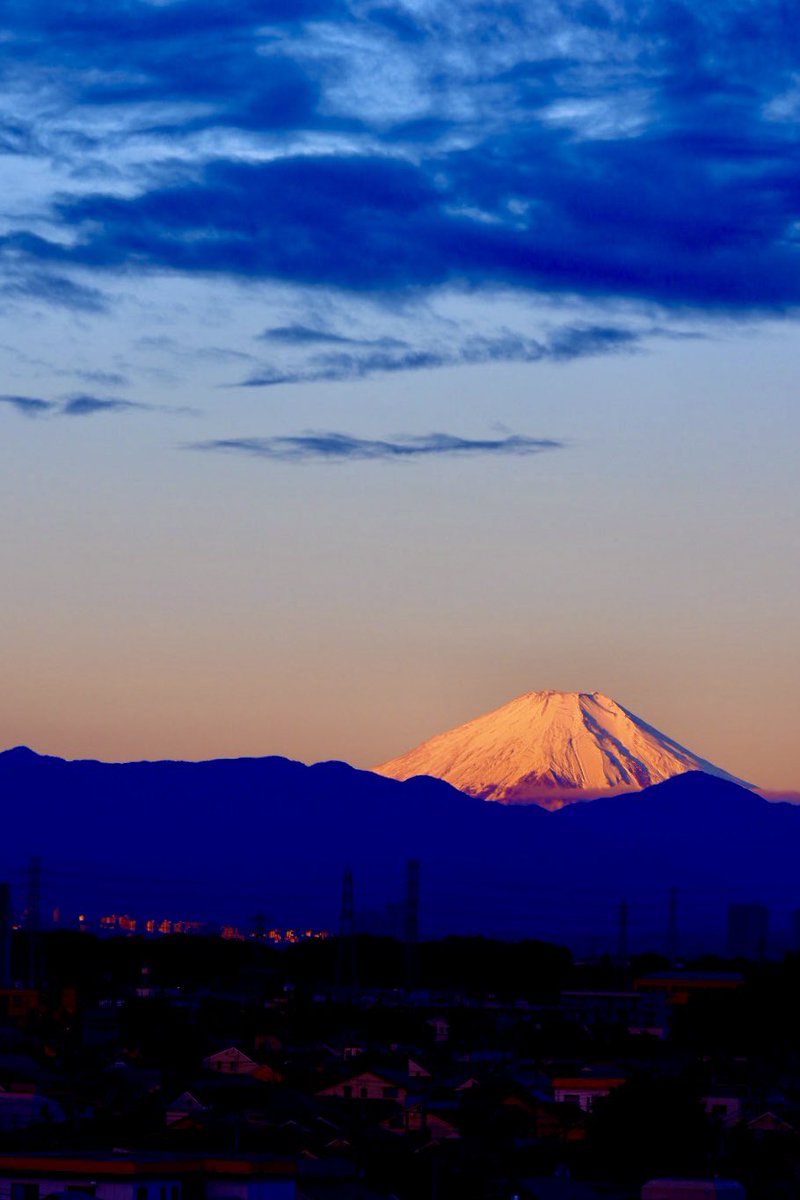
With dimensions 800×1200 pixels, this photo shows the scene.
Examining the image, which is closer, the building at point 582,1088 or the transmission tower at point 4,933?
the building at point 582,1088

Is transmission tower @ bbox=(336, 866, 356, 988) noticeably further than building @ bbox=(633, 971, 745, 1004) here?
No

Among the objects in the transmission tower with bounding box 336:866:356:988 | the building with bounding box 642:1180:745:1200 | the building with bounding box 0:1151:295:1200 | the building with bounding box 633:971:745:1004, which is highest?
the transmission tower with bounding box 336:866:356:988

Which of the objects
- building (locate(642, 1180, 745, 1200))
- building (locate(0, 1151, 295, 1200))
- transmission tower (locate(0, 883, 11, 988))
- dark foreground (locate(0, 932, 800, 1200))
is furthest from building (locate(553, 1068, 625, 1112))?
transmission tower (locate(0, 883, 11, 988))

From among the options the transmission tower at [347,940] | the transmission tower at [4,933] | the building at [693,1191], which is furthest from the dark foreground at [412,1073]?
the transmission tower at [4,933]

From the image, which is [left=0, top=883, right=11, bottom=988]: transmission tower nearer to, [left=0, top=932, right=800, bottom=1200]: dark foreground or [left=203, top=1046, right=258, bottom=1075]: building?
[left=0, top=932, right=800, bottom=1200]: dark foreground

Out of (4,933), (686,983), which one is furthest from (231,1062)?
(686,983)

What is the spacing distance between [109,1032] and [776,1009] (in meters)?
18.7

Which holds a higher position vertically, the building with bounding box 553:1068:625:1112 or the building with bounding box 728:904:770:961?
the building with bounding box 728:904:770:961

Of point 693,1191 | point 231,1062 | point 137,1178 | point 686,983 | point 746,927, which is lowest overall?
point 231,1062

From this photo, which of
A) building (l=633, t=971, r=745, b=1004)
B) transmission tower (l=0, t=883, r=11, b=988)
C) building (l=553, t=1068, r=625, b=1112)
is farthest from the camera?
building (l=633, t=971, r=745, b=1004)

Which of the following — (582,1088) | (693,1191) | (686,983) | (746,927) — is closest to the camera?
(693,1191)

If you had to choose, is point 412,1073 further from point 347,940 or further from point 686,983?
point 347,940

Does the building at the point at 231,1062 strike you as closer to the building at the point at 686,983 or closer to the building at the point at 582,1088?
the building at the point at 582,1088

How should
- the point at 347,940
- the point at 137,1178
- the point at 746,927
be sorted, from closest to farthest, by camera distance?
the point at 137,1178
the point at 347,940
the point at 746,927
